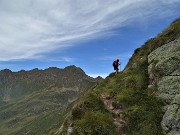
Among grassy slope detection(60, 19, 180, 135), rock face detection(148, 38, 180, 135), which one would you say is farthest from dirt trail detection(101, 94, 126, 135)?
rock face detection(148, 38, 180, 135)

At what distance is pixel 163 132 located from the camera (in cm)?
2214

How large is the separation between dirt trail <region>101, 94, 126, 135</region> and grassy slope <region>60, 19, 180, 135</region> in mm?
448

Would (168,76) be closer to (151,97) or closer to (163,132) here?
(151,97)

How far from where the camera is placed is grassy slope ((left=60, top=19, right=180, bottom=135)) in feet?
79.7

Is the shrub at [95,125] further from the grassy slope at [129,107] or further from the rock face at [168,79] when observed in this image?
the rock face at [168,79]

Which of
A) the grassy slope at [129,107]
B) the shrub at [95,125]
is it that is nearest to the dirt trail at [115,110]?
the grassy slope at [129,107]

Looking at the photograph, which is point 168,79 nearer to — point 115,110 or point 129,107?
point 129,107

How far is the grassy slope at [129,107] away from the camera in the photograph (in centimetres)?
2428

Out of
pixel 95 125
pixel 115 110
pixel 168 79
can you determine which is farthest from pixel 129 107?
pixel 168 79

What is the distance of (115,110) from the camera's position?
1075 inches

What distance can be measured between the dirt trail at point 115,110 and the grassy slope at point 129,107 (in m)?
0.45

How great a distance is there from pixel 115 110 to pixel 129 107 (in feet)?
4.73

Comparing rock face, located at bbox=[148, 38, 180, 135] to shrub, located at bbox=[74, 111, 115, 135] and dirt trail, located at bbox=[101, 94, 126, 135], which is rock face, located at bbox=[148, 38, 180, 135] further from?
shrub, located at bbox=[74, 111, 115, 135]

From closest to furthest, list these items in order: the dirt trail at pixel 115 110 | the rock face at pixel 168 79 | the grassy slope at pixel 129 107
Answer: the rock face at pixel 168 79 < the grassy slope at pixel 129 107 < the dirt trail at pixel 115 110
